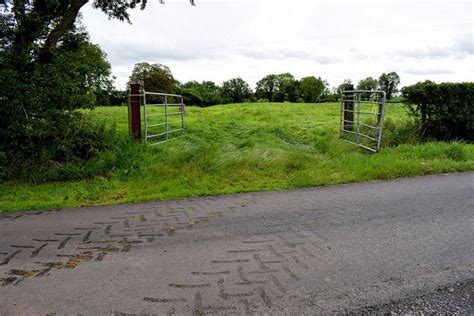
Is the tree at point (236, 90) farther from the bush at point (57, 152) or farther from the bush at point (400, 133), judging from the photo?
the bush at point (57, 152)

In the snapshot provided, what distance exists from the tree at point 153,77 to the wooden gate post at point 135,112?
83.2 ft

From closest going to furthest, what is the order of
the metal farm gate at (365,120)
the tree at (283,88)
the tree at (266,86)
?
the metal farm gate at (365,120) < the tree at (283,88) < the tree at (266,86)

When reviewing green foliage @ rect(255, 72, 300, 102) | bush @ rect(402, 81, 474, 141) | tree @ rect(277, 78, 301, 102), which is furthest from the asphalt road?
green foliage @ rect(255, 72, 300, 102)

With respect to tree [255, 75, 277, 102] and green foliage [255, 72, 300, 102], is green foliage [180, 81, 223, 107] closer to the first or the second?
tree [255, 75, 277, 102]

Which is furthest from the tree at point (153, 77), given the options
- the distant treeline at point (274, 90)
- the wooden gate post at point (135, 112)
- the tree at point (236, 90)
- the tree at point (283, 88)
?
the wooden gate post at point (135, 112)

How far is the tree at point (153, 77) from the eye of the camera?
32656mm

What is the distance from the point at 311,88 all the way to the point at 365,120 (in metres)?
47.4

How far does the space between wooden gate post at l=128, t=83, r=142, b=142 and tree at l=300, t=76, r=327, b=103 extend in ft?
148

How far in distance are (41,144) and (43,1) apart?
10.6 ft

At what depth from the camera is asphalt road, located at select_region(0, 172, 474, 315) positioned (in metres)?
2.32

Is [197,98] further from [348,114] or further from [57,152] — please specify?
[57,152]

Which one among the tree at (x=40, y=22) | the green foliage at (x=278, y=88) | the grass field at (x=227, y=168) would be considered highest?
the green foliage at (x=278, y=88)

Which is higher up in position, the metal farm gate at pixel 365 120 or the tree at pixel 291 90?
the tree at pixel 291 90

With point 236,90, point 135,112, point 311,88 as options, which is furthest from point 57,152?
point 236,90
